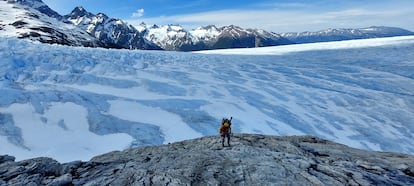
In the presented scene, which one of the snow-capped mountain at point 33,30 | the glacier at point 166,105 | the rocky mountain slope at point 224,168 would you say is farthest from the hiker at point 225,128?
the snow-capped mountain at point 33,30

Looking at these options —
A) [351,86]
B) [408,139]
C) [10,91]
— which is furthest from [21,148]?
[351,86]

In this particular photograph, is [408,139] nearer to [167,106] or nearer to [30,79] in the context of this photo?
[167,106]

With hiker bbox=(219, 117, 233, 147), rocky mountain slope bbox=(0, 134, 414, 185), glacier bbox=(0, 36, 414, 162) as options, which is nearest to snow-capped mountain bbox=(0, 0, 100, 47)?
glacier bbox=(0, 36, 414, 162)

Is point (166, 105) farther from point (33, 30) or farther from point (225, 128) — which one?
point (33, 30)

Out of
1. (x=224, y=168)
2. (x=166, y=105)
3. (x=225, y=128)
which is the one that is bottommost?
(x=166, y=105)

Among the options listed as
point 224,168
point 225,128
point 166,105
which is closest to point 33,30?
point 166,105

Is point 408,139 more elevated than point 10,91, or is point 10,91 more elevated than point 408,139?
point 10,91
